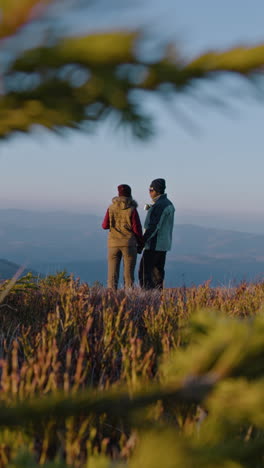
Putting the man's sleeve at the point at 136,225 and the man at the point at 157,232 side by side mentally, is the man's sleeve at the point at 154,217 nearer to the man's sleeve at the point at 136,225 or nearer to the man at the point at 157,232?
the man at the point at 157,232

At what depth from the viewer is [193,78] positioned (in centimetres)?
105

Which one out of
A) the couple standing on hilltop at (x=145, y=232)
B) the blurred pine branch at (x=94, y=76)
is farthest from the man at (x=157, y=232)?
the blurred pine branch at (x=94, y=76)

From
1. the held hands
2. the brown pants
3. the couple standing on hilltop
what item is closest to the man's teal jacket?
the couple standing on hilltop

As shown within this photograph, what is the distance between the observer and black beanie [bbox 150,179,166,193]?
10.8 meters

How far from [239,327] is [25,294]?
6.59m

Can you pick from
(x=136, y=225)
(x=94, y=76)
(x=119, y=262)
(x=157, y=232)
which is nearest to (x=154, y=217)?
(x=157, y=232)

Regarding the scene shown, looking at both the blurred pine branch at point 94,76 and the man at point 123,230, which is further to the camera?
the man at point 123,230

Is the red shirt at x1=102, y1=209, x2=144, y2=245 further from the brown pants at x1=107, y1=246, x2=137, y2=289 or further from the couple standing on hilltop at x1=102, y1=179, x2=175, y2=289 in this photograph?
the brown pants at x1=107, y1=246, x2=137, y2=289

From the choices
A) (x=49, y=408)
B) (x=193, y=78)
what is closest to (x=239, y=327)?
(x=49, y=408)

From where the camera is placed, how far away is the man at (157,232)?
1067 cm

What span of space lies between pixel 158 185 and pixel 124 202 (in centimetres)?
94

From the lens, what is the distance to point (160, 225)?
10617 mm

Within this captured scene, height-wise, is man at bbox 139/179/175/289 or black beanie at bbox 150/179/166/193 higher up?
black beanie at bbox 150/179/166/193

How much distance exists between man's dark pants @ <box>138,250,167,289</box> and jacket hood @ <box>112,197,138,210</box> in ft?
3.86
